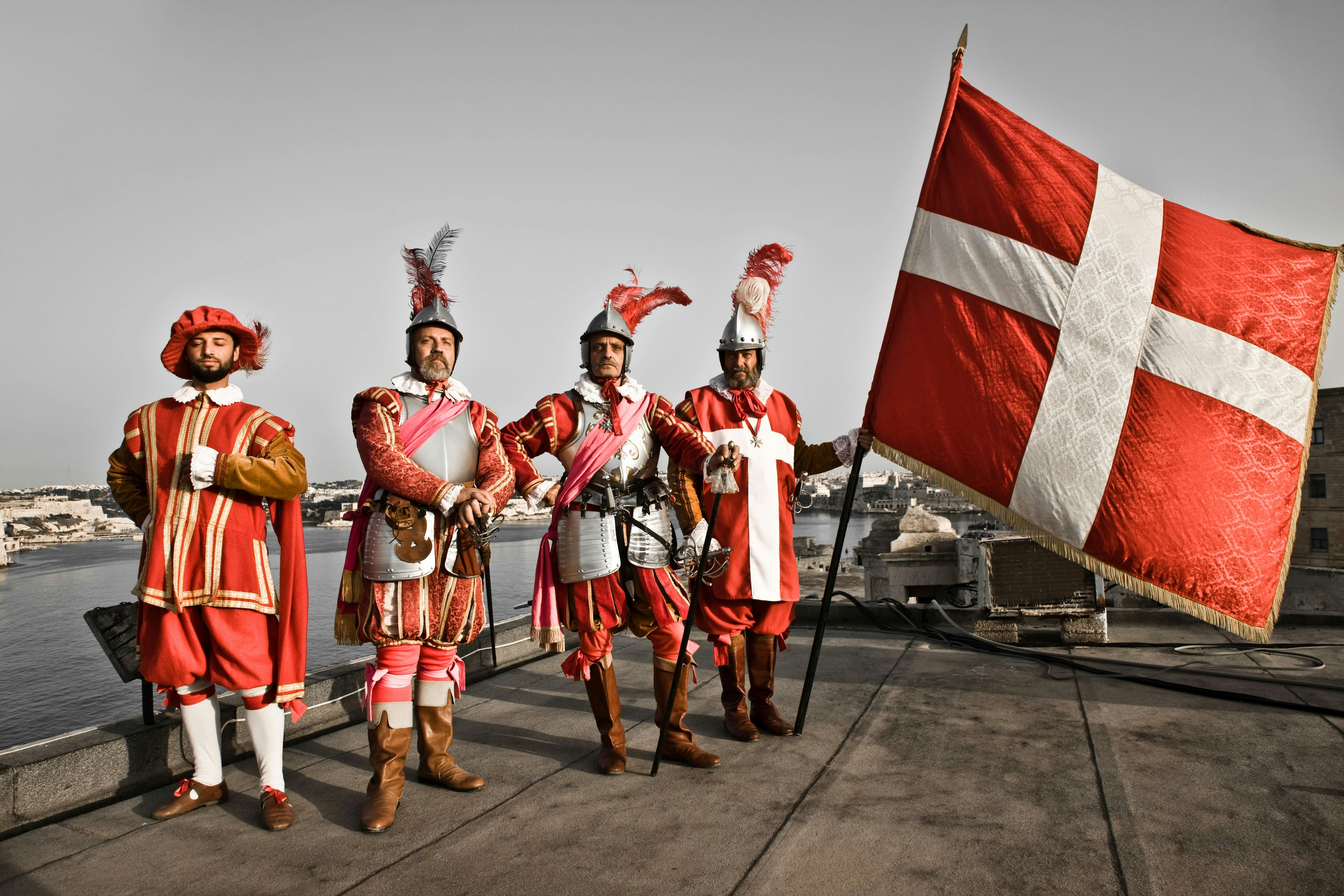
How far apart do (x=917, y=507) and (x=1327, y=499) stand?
117 feet

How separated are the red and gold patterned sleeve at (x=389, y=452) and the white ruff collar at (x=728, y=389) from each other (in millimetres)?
1413

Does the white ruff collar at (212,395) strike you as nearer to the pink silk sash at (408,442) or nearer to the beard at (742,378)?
the pink silk sash at (408,442)

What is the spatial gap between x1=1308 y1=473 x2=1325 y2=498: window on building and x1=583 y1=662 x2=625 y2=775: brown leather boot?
151 feet

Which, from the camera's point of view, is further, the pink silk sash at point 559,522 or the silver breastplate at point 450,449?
the pink silk sash at point 559,522

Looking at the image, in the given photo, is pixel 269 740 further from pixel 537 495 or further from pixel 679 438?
pixel 679 438

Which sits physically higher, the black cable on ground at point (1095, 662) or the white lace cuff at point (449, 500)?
the white lace cuff at point (449, 500)

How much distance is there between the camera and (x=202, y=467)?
2.63 metres

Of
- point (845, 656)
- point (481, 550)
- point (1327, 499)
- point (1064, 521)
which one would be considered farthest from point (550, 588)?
point (1327, 499)

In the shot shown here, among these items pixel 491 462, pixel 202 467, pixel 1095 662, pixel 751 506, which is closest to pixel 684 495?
pixel 751 506

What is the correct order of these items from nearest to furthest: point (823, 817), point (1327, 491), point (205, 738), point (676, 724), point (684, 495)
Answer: point (823, 817), point (205, 738), point (676, 724), point (684, 495), point (1327, 491)

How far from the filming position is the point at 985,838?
2338mm

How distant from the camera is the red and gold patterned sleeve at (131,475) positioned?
2828mm

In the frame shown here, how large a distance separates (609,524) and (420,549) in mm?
780

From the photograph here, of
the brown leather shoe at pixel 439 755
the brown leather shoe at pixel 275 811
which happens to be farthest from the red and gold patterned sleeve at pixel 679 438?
the brown leather shoe at pixel 275 811
